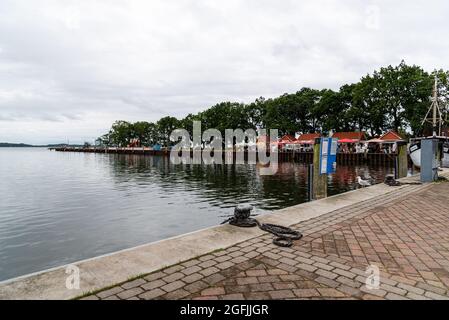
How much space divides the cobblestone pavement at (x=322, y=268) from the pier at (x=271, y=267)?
0.04 ft

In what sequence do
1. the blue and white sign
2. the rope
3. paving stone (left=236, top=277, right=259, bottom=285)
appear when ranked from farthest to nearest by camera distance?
the blue and white sign
the rope
paving stone (left=236, top=277, right=259, bottom=285)

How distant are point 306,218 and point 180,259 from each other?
4283 millimetres

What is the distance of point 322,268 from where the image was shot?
4.92 m

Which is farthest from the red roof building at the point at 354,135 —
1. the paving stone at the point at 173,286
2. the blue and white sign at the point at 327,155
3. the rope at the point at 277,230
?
the paving stone at the point at 173,286

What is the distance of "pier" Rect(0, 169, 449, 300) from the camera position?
13.5 feet

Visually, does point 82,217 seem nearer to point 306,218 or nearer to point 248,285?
point 306,218

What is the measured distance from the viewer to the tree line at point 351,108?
46000 mm

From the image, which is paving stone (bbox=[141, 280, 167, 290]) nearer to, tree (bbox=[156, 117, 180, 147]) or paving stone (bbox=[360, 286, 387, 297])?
paving stone (bbox=[360, 286, 387, 297])

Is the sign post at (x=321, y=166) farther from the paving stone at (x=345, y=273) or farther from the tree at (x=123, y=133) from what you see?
the tree at (x=123, y=133)

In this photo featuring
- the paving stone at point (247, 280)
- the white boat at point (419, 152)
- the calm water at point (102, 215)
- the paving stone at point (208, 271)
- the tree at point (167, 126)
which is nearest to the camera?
the paving stone at point (247, 280)

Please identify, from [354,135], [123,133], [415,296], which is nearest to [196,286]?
[415,296]

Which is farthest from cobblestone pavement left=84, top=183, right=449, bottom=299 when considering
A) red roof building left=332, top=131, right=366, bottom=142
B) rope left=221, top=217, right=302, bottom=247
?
red roof building left=332, top=131, right=366, bottom=142

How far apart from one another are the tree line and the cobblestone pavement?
4300cm
